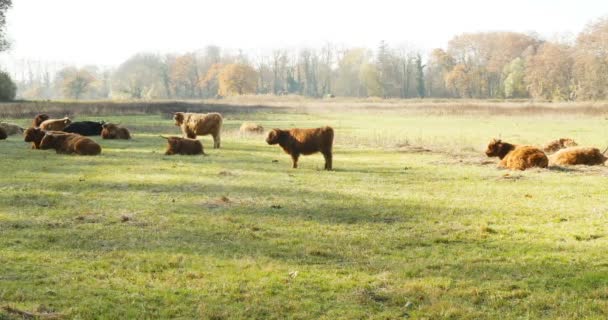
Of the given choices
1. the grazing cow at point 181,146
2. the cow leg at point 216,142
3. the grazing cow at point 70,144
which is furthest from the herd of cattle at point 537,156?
the grazing cow at point 70,144

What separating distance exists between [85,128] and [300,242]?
23759 mm

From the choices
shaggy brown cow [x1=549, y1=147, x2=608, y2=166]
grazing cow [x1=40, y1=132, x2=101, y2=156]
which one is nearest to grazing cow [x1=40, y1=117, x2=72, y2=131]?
grazing cow [x1=40, y1=132, x2=101, y2=156]

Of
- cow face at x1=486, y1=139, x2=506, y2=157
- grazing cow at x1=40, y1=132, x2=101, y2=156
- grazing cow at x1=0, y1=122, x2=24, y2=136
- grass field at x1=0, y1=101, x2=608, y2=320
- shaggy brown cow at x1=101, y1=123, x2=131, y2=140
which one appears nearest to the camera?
grass field at x1=0, y1=101, x2=608, y2=320

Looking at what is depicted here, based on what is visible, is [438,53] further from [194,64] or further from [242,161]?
[242,161]

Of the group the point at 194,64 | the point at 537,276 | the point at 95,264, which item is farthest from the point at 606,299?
the point at 194,64

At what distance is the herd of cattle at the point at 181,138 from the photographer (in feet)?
65.0

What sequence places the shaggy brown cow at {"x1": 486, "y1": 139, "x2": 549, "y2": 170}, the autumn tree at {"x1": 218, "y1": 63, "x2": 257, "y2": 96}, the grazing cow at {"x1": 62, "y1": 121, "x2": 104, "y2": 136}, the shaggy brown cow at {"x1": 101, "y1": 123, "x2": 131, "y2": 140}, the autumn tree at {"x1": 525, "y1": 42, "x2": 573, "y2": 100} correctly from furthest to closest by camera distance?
the autumn tree at {"x1": 218, "y1": 63, "x2": 257, "y2": 96} < the autumn tree at {"x1": 525, "y1": 42, "x2": 573, "y2": 100} < the grazing cow at {"x1": 62, "y1": 121, "x2": 104, "y2": 136} < the shaggy brown cow at {"x1": 101, "y1": 123, "x2": 131, "y2": 140} < the shaggy brown cow at {"x1": 486, "y1": 139, "x2": 549, "y2": 170}

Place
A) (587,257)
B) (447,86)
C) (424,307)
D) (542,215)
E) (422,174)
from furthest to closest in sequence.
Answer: (447,86) < (422,174) < (542,215) < (587,257) < (424,307)

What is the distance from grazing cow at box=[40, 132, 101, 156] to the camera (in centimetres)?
2180

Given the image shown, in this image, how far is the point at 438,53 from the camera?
429 feet

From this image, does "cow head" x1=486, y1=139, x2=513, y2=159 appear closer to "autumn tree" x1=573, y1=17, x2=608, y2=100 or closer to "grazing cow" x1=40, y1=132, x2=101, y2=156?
"grazing cow" x1=40, y1=132, x2=101, y2=156

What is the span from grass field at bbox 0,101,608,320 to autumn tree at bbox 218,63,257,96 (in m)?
100

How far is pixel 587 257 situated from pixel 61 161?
53.3 feet

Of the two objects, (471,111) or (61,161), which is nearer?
(61,161)
